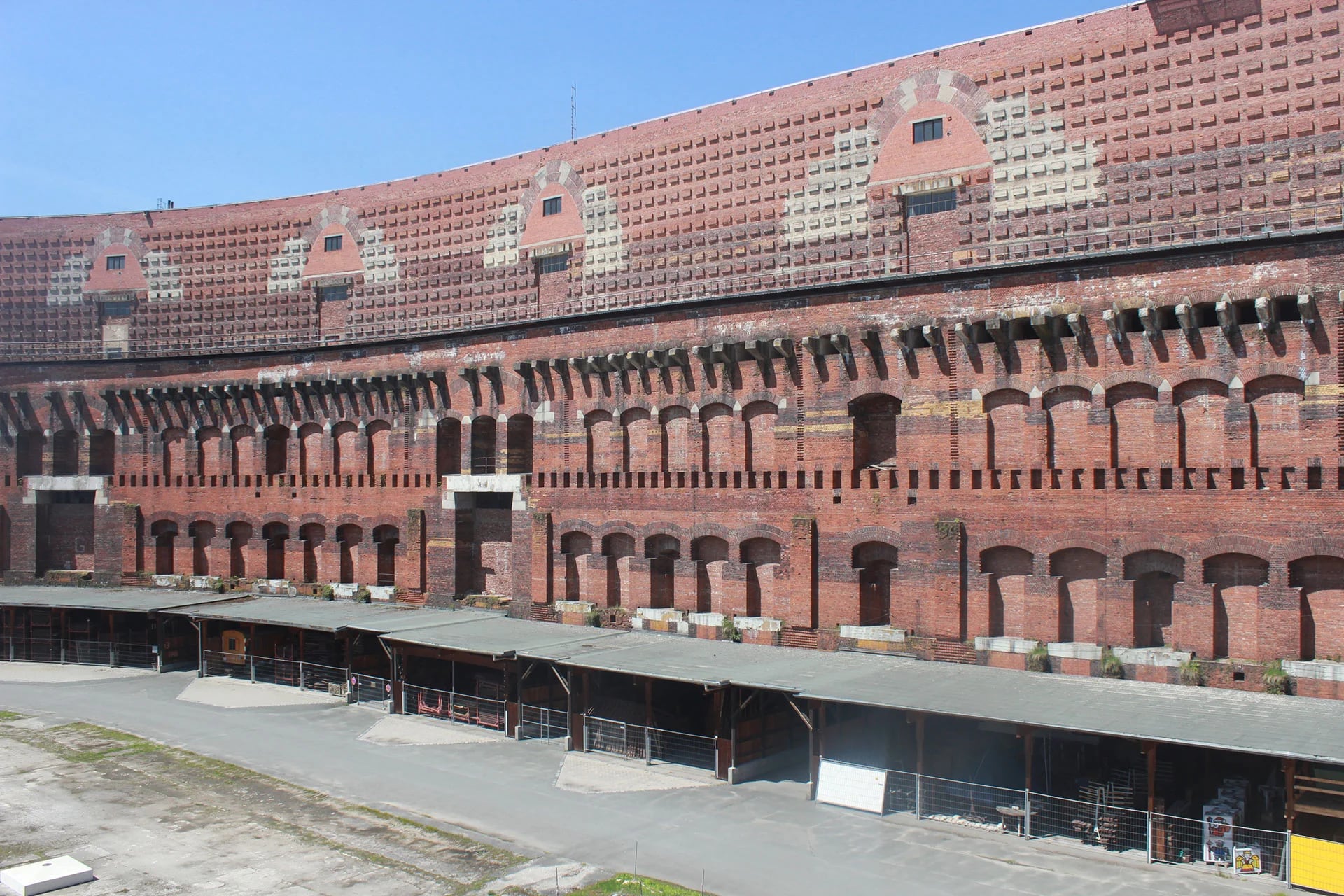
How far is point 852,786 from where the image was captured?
2303cm

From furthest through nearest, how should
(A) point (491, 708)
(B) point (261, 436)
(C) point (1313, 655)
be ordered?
(B) point (261, 436) → (A) point (491, 708) → (C) point (1313, 655)

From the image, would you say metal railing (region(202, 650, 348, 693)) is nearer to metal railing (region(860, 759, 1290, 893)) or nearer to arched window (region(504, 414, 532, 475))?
arched window (region(504, 414, 532, 475))

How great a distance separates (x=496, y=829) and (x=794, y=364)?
1544 centimetres

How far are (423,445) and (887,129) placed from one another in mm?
19938

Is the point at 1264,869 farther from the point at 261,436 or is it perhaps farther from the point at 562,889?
the point at 261,436

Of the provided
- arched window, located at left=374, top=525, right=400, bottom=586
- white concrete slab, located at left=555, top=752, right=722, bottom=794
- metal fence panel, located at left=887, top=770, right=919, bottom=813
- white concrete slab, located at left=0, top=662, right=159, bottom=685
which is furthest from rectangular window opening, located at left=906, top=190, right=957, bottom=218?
white concrete slab, located at left=0, top=662, right=159, bottom=685

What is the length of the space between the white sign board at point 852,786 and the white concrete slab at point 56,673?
89.4ft

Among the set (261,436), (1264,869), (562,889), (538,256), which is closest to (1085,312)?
(1264,869)

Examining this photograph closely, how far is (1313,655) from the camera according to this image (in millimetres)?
23469

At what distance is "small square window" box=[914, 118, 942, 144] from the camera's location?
103 ft

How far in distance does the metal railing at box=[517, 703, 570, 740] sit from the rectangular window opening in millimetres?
17748

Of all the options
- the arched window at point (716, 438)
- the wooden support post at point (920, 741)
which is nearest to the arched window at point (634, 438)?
the arched window at point (716, 438)

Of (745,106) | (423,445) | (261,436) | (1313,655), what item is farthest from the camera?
(261,436)

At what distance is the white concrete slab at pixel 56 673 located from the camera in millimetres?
38188
